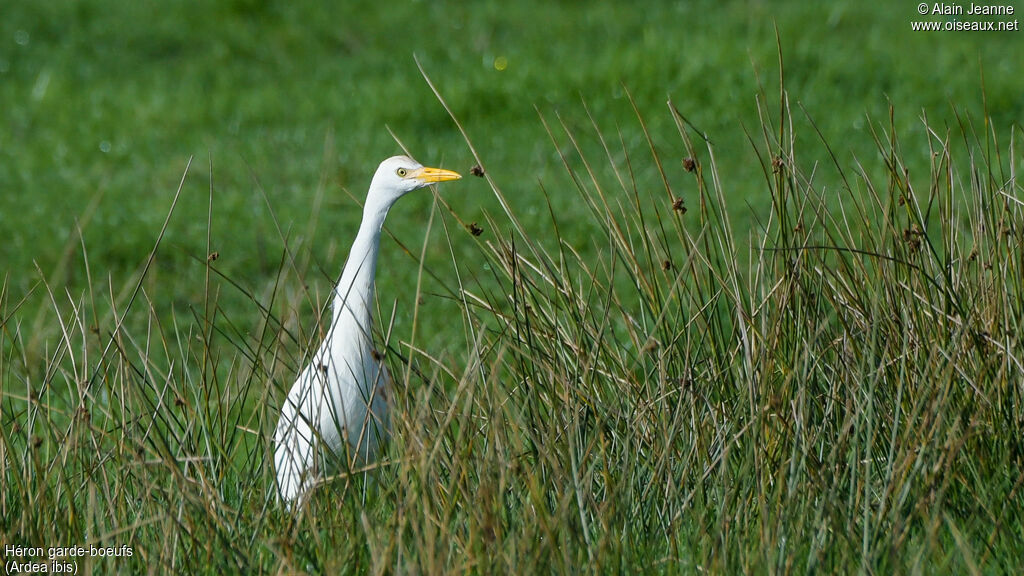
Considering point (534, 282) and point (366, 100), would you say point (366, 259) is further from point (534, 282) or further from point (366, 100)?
point (366, 100)

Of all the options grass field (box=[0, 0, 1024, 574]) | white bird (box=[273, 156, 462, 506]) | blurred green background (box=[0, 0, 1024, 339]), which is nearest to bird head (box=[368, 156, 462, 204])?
white bird (box=[273, 156, 462, 506])

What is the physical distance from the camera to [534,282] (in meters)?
2.78

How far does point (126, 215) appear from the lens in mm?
6785

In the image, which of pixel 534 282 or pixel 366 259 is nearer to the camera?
pixel 534 282

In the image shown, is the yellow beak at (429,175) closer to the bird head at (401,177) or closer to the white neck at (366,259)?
the bird head at (401,177)

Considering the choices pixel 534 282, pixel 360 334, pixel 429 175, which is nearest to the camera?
pixel 534 282

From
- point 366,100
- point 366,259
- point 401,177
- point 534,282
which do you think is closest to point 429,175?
point 401,177

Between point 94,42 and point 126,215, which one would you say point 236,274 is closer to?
point 126,215

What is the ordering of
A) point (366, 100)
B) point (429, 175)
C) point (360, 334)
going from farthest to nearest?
1. point (366, 100)
2. point (360, 334)
3. point (429, 175)

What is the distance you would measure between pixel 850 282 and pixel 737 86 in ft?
17.4

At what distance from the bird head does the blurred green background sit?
2473 mm

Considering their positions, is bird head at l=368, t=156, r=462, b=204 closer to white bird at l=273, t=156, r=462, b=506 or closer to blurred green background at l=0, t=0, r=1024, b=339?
white bird at l=273, t=156, r=462, b=506

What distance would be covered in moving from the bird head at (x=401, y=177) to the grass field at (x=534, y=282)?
0.52ft

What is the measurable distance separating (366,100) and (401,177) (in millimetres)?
5646
